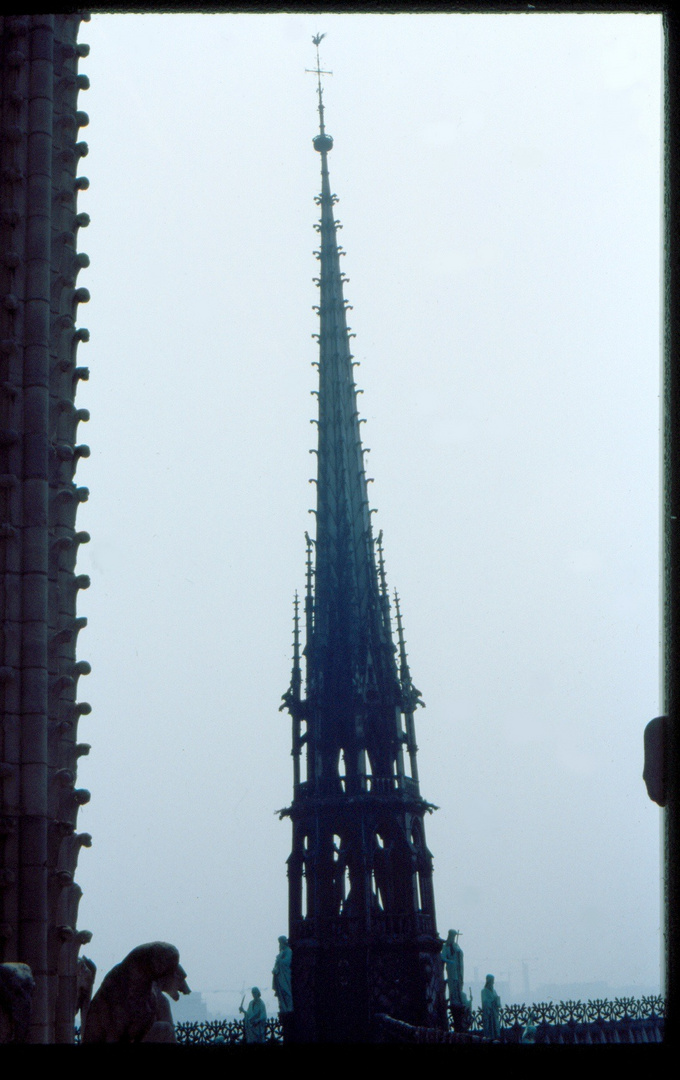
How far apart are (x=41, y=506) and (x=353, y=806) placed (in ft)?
125

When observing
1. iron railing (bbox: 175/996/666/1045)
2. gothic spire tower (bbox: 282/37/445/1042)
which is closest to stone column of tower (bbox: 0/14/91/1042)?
iron railing (bbox: 175/996/666/1045)

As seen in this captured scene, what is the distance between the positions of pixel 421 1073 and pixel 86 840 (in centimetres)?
566

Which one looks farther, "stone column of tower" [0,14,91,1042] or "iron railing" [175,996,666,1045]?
"iron railing" [175,996,666,1045]

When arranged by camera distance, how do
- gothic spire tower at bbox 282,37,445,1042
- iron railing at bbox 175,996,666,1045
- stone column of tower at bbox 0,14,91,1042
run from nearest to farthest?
stone column of tower at bbox 0,14,91,1042, iron railing at bbox 175,996,666,1045, gothic spire tower at bbox 282,37,445,1042

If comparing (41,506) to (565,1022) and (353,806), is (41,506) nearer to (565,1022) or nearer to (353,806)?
(353,806)

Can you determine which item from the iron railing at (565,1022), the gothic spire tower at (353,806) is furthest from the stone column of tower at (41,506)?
the gothic spire tower at (353,806)

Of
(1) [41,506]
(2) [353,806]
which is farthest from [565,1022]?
(1) [41,506]

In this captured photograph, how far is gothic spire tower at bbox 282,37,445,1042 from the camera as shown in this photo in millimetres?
45531

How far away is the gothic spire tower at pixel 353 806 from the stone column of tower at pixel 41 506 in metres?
35.0

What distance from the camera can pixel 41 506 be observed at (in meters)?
9.80

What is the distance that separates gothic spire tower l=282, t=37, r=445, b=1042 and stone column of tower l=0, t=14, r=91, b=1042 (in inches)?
1379

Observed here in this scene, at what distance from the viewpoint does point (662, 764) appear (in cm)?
402

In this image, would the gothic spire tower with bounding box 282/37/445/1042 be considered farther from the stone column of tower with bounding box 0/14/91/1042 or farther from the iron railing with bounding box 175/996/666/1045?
the stone column of tower with bounding box 0/14/91/1042

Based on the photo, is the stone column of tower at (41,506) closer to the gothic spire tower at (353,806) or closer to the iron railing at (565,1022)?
the iron railing at (565,1022)
